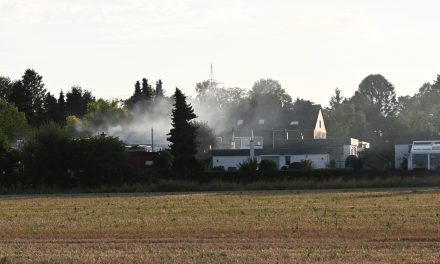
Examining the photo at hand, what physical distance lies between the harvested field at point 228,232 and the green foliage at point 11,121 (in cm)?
7647

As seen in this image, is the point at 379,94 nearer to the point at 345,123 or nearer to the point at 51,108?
the point at 345,123

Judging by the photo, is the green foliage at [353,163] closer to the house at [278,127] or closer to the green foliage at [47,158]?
the green foliage at [47,158]

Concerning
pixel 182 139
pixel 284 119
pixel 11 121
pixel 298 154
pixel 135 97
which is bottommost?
pixel 298 154

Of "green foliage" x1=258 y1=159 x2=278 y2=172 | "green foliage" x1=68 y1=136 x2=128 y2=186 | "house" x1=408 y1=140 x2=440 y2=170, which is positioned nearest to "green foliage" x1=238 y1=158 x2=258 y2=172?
"green foliage" x1=258 y1=159 x2=278 y2=172

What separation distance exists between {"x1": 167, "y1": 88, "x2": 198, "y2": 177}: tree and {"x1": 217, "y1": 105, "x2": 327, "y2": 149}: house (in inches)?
1532

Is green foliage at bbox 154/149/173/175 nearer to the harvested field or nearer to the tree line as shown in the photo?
the tree line

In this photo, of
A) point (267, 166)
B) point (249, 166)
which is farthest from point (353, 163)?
point (249, 166)

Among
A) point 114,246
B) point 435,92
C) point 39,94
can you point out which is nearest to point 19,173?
point 114,246

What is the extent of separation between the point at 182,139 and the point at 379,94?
370 feet

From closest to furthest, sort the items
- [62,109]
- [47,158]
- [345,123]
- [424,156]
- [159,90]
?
1. [47,158]
2. [424,156]
3. [62,109]
4. [345,123]
5. [159,90]

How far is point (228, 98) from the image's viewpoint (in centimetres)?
18612

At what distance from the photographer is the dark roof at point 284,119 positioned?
427 feet

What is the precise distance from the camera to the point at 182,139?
3324 inches

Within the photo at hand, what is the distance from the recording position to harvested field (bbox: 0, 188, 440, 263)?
23141 millimetres
